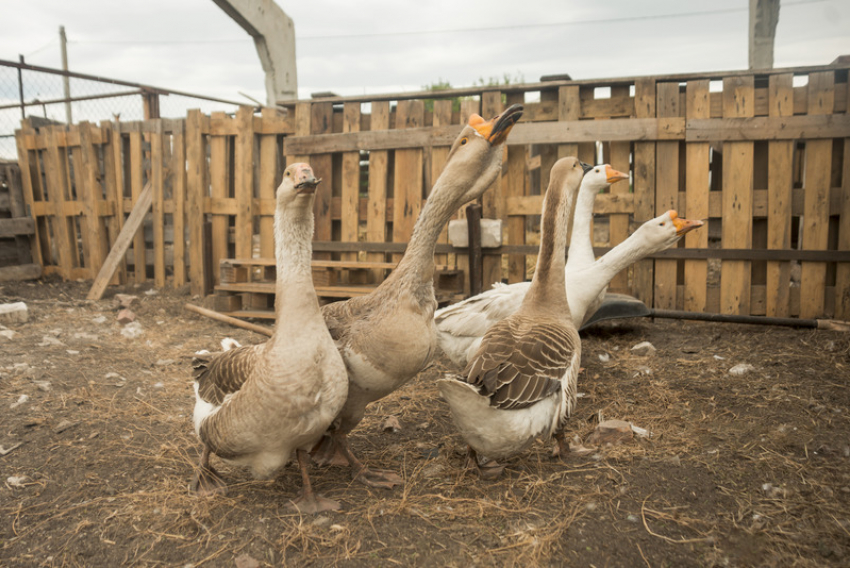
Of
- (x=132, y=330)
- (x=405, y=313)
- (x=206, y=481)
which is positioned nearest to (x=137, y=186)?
(x=132, y=330)

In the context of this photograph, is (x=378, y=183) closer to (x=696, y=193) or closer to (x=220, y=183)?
(x=220, y=183)

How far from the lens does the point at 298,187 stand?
2.70m

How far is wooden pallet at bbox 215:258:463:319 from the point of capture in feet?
22.4

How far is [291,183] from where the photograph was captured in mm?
2773

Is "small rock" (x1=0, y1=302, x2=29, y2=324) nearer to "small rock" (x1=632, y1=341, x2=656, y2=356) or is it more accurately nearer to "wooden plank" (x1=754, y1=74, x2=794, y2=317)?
"small rock" (x1=632, y1=341, x2=656, y2=356)

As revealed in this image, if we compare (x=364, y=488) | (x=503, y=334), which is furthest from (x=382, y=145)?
(x=364, y=488)

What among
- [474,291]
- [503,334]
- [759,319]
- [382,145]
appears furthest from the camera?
[382,145]

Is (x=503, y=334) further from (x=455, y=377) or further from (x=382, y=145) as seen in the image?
(x=382, y=145)

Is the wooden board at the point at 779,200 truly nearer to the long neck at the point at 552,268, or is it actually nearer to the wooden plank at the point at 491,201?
the wooden plank at the point at 491,201

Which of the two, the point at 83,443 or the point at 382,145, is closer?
the point at 83,443

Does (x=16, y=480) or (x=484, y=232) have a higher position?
(x=484, y=232)

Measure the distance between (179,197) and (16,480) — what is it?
6.14 m

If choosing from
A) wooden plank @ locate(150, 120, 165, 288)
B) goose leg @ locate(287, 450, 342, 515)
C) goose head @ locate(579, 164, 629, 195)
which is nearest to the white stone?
goose head @ locate(579, 164, 629, 195)

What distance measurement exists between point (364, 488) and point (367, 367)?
2.31ft
